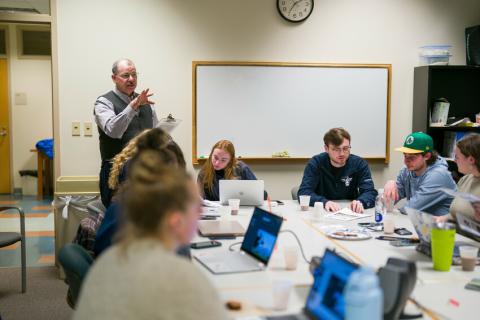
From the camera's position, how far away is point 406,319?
5.41 ft

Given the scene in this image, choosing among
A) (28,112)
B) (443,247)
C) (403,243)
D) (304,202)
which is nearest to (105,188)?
(304,202)

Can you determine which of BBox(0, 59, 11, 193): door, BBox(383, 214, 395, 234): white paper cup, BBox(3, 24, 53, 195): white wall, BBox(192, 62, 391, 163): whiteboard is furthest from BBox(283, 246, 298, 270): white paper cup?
BBox(0, 59, 11, 193): door

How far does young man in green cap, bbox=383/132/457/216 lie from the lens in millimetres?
3346

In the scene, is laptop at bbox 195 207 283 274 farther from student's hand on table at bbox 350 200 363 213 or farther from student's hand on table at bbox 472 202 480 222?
student's hand on table at bbox 350 200 363 213

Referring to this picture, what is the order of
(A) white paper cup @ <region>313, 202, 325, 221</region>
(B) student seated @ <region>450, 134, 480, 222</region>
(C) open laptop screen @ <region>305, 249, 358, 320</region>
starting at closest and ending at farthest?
1. (C) open laptop screen @ <region>305, 249, 358, 320</region>
2. (B) student seated @ <region>450, 134, 480, 222</region>
3. (A) white paper cup @ <region>313, 202, 325, 221</region>

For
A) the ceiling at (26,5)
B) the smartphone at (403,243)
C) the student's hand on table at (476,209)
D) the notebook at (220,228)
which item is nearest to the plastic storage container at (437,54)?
the student's hand on table at (476,209)

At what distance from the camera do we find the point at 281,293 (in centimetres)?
171

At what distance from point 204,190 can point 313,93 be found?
1619 millimetres

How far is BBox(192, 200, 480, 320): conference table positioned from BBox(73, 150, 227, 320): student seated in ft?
1.64

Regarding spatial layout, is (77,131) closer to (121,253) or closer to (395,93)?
(395,93)

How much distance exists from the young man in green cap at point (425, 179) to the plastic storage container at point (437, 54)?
1.74m

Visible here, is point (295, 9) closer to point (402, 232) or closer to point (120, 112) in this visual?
point (120, 112)

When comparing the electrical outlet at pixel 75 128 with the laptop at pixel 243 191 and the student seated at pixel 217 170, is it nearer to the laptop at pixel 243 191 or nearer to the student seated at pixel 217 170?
the student seated at pixel 217 170

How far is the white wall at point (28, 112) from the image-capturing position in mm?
7992
